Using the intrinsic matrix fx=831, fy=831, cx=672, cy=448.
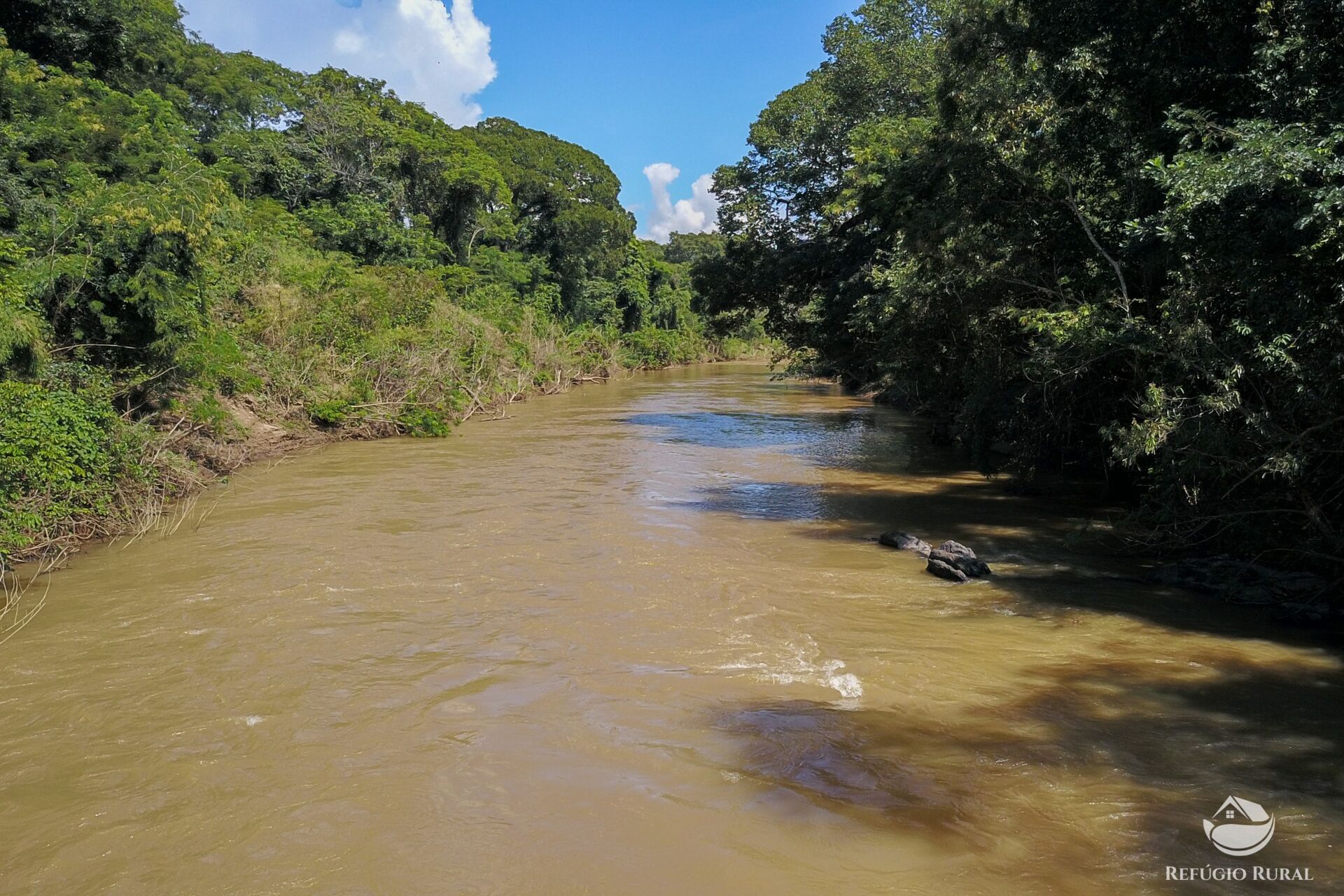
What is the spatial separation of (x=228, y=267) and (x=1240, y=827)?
62.5ft

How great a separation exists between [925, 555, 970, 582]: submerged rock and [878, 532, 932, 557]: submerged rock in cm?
81

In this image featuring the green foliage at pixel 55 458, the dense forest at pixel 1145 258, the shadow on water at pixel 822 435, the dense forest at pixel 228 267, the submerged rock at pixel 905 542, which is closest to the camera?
the dense forest at pixel 1145 258

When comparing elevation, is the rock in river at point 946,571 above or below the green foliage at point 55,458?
below

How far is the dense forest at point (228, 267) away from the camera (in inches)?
379

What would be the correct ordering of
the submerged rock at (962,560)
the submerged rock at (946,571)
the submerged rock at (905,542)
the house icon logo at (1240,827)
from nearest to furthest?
1. the house icon logo at (1240,827)
2. the submerged rock at (946,571)
3. the submerged rock at (962,560)
4. the submerged rock at (905,542)

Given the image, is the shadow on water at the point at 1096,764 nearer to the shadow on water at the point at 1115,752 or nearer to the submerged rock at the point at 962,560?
the shadow on water at the point at 1115,752

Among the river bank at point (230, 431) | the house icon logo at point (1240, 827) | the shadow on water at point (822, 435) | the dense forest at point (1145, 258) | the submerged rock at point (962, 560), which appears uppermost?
the dense forest at point (1145, 258)

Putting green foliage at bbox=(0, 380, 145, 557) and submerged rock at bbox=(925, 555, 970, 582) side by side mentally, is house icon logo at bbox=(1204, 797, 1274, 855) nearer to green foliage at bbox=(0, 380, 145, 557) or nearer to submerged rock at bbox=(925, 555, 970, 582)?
submerged rock at bbox=(925, 555, 970, 582)

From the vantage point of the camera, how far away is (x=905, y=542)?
9.93 metres

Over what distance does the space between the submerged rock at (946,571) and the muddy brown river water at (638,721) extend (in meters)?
0.11

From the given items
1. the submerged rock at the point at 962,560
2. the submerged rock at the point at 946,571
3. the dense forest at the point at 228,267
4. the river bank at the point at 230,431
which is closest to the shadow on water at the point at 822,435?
the dense forest at the point at 228,267

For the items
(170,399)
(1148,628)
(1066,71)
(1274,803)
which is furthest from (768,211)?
(1274,803)

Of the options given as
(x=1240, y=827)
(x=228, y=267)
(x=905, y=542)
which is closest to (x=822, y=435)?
(x=905, y=542)

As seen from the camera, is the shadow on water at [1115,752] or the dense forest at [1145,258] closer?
the shadow on water at [1115,752]
